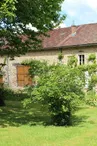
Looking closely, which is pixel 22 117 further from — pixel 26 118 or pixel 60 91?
pixel 60 91

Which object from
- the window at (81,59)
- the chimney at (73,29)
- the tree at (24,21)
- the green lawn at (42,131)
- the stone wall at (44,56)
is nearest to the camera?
the green lawn at (42,131)

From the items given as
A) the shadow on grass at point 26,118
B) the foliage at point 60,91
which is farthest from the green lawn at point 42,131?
the foliage at point 60,91

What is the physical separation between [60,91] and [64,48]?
67.4 ft

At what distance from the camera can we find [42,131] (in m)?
14.5

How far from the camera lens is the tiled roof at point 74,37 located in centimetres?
3466

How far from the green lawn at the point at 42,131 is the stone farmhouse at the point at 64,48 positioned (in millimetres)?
13379

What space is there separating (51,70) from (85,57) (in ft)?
58.1

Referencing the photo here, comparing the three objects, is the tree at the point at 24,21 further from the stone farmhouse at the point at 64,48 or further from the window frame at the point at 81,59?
the window frame at the point at 81,59

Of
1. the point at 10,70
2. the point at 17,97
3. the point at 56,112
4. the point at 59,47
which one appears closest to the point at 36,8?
the point at 56,112

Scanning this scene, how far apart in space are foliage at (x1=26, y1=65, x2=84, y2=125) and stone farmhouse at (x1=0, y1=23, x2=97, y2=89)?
1567 cm

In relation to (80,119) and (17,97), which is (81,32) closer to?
(17,97)

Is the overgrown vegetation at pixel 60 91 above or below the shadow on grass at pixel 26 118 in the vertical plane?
above

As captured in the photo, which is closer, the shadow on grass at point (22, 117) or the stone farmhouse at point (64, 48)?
the shadow on grass at point (22, 117)

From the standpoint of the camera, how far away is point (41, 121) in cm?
1795
